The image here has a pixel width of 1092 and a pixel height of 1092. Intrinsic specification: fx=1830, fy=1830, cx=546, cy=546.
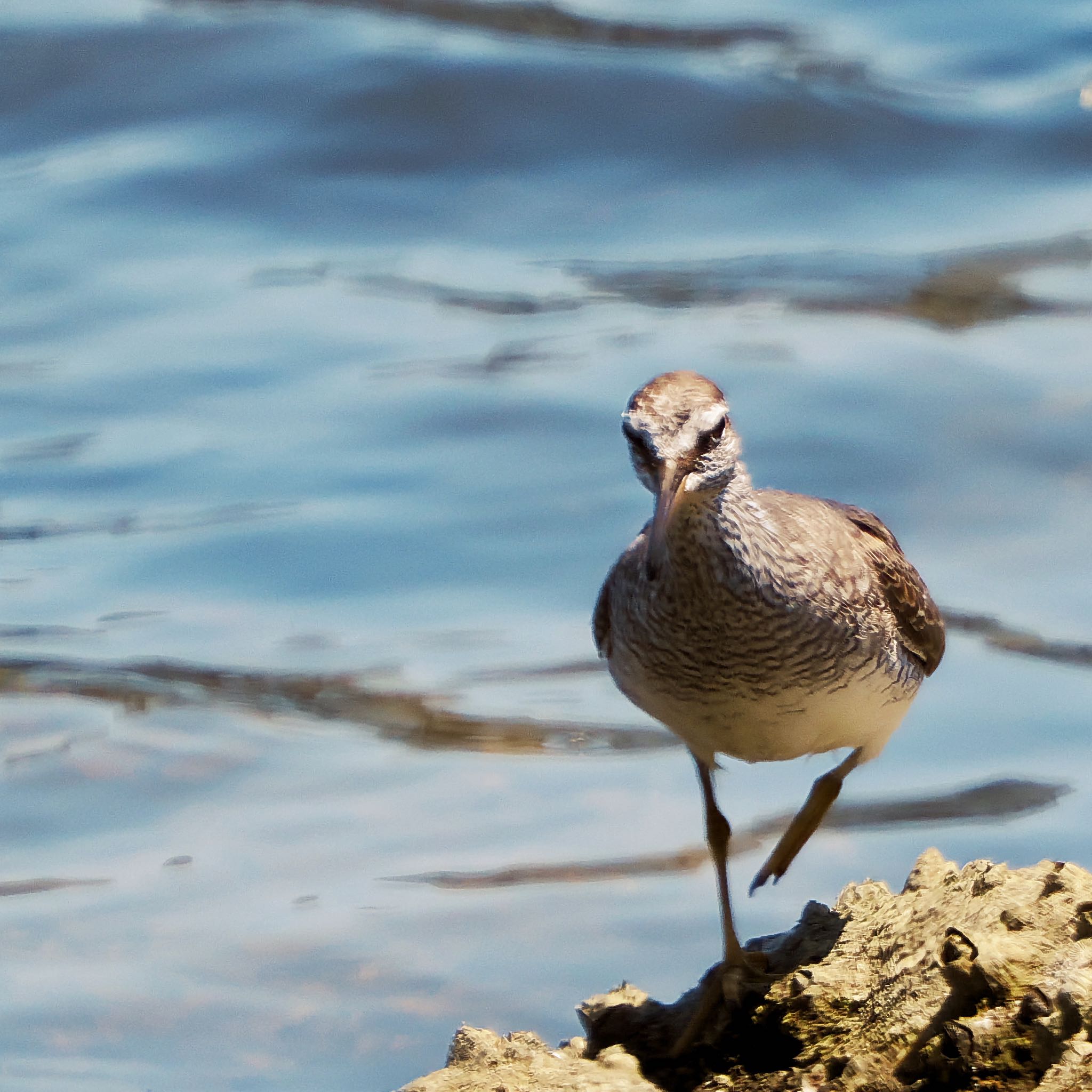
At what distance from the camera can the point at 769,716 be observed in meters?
5.48

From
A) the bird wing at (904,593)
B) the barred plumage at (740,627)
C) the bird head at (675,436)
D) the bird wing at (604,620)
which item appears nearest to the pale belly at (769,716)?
the barred plumage at (740,627)

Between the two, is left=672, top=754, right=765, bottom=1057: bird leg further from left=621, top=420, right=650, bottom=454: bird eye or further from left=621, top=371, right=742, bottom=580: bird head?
left=621, top=420, right=650, bottom=454: bird eye

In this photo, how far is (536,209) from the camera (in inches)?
584

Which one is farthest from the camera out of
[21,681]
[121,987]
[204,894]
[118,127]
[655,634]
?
[118,127]

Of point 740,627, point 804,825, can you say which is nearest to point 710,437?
point 740,627

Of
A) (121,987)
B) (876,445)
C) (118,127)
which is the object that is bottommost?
(121,987)

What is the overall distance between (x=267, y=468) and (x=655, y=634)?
21.9ft

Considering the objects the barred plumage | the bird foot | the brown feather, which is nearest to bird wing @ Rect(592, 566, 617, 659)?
the brown feather

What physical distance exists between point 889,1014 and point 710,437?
156 cm

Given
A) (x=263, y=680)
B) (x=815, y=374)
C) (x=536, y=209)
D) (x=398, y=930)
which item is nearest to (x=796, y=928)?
(x=398, y=930)

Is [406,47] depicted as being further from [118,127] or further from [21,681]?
[21,681]

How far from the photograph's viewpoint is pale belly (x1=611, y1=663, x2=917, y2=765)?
5.46 m

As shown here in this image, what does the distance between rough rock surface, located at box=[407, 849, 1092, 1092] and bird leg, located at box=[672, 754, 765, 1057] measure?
0.04 m

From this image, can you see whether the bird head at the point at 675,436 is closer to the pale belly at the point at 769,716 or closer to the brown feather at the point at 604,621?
the pale belly at the point at 769,716
